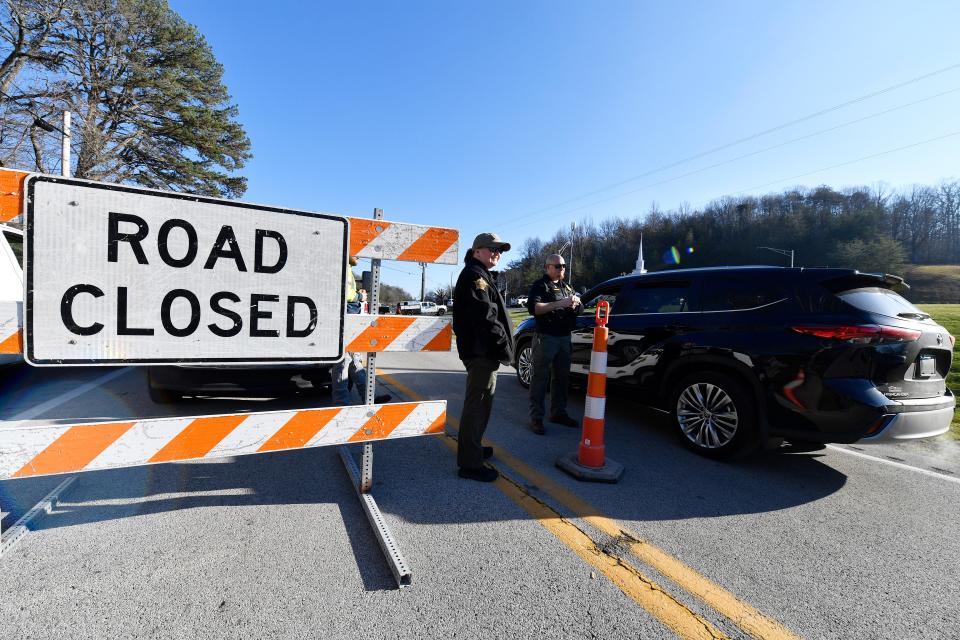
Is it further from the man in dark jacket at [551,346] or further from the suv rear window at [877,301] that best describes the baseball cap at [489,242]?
the suv rear window at [877,301]

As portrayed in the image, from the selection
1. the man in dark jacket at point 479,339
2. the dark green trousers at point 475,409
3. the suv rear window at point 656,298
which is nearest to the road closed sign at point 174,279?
the man in dark jacket at point 479,339

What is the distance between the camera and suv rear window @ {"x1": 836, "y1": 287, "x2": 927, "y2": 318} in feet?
9.65

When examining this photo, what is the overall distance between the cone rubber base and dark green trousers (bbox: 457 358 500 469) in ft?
2.16

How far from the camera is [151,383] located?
12.9 ft

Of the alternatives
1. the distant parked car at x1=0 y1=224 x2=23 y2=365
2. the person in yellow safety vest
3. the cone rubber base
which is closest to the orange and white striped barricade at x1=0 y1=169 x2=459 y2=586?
the cone rubber base

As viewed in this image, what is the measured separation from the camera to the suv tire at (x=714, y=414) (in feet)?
10.8

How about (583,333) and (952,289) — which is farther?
(952,289)

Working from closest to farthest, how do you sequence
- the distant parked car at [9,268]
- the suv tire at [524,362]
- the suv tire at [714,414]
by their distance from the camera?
the suv tire at [714,414] → the distant parked car at [9,268] → the suv tire at [524,362]

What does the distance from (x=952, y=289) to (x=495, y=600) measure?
90.3m

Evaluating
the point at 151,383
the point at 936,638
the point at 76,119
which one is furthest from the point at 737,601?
the point at 76,119

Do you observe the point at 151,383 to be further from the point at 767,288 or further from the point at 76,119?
the point at 76,119

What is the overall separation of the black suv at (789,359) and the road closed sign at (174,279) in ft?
9.78

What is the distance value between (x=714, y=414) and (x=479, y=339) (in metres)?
2.11

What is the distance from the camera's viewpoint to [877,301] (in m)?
3.01
